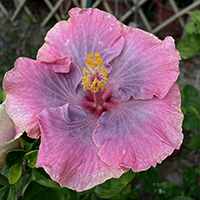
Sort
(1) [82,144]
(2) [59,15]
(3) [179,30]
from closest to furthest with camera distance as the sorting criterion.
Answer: (1) [82,144], (3) [179,30], (2) [59,15]

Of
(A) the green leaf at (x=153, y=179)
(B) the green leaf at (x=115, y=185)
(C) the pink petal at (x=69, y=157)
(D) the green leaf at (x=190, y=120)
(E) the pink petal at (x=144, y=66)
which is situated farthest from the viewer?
(A) the green leaf at (x=153, y=179)

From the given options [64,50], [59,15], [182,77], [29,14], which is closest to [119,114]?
[64,50]

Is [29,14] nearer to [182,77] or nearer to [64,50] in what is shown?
[182,77]

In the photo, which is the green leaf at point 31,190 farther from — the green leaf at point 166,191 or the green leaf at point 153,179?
the green leaf at point 166,191

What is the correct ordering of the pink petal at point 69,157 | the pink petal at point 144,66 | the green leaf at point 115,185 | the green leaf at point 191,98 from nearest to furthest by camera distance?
the pink petal at point 69,157, the pink petal at point 144,66, the green leaf at point 115,185, the green leaf at point 191,98

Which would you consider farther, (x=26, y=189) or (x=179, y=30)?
(x=179, y=30)

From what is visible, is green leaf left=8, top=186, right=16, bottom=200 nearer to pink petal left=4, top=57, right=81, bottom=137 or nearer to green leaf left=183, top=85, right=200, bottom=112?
pink petal left=4, top=57, right=81, bottom=137

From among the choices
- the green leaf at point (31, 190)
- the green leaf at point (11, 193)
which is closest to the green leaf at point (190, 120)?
the green leaf at point (31, 190)

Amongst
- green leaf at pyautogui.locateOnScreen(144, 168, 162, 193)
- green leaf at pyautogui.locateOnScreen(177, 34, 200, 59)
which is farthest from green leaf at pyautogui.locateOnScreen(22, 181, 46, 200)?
green leaf at pyautogui.locateOnScreen(177, 34, 200, 59)
